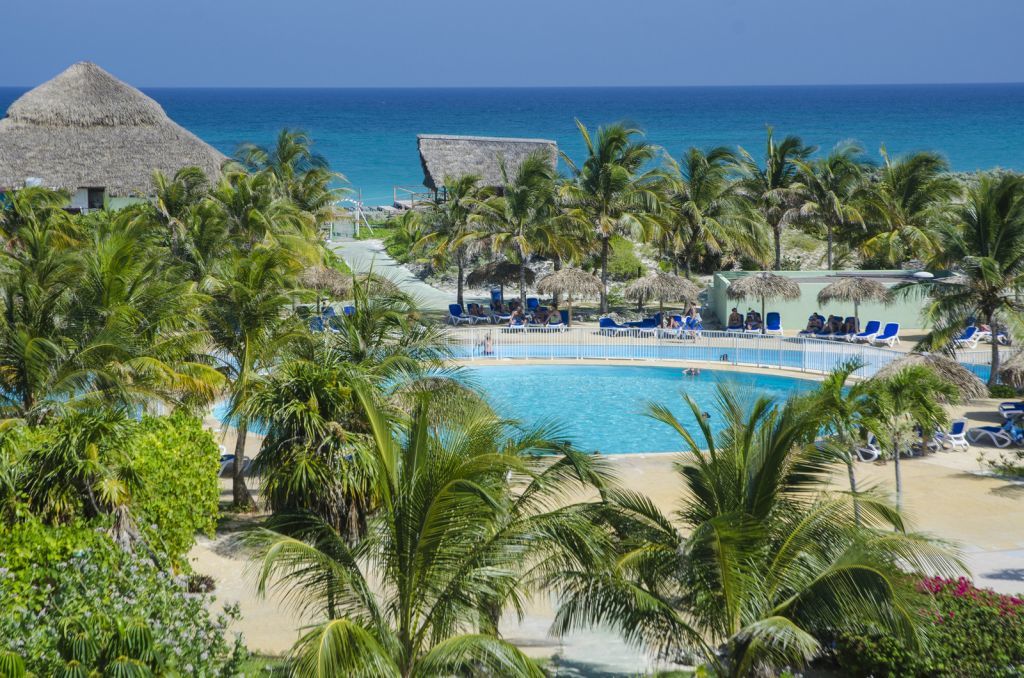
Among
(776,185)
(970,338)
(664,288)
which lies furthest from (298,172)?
(970,338)

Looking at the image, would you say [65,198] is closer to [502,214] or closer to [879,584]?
[502,214]

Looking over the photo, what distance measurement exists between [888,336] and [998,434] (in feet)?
23.7

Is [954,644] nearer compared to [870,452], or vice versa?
[954,644]

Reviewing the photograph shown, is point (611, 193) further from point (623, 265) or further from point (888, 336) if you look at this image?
point (888, 336)

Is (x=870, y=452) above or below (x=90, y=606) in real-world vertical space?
below

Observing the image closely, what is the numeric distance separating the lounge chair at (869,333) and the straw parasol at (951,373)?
301 inches

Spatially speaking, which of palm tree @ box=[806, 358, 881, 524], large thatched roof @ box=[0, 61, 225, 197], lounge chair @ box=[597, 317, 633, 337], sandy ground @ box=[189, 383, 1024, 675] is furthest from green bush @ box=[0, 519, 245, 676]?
large thatched roof @ box=[0, 61, 225, 197]

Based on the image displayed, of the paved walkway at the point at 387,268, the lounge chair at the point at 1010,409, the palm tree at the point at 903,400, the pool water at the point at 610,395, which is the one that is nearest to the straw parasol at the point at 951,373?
the lounge chair at the point at 1010,409

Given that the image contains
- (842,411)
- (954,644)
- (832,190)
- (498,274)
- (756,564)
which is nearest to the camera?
(756,564)

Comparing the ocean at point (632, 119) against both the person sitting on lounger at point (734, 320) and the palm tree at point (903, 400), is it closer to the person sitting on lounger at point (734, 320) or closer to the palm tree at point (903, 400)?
the person sitting on lounger at point (734, 320)

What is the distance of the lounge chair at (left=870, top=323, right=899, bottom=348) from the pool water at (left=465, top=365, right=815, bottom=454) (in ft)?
10.6

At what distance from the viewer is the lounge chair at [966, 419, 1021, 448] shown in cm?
1574

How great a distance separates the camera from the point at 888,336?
22.8 meters

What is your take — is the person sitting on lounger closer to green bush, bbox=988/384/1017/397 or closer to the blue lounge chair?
the blue lounge chair
